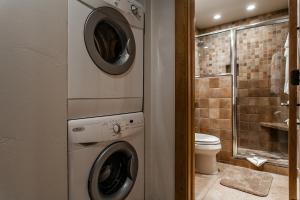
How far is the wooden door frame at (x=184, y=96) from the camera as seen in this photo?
135 centimetres

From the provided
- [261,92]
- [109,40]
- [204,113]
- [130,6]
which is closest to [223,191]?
[204,113]

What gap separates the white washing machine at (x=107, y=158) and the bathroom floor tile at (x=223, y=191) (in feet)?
2.52

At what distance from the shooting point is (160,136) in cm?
147

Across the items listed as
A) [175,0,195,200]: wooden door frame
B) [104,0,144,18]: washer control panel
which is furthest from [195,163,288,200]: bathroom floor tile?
[104,0,144,18]: washer control panel

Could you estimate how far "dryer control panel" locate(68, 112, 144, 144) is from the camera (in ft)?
3.16

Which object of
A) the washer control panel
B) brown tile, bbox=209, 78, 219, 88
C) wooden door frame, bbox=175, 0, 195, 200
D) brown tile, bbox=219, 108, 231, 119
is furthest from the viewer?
brown tile, bbox=209, 78, 219, 88

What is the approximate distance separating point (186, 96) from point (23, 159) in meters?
1.04

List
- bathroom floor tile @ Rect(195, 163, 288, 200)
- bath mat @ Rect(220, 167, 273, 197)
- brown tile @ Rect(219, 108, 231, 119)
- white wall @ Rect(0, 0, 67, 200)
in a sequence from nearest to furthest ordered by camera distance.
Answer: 1. white wall @ Rect(0, 0, 67, 200)
2. bathroom floor tile @ Rect(195, 163, 288, 200)
3. bath mat @ Rect(220, 167, 273, 197)
4. brown tile @ Rect(219, 108, 231, 119)

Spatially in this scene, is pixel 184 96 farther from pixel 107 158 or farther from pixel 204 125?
pixel 204 125

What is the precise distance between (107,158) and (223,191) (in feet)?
4.57

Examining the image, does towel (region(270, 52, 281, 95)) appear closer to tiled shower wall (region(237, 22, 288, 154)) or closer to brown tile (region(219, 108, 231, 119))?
tiled shower wall (region(237, 22, 288, 154))

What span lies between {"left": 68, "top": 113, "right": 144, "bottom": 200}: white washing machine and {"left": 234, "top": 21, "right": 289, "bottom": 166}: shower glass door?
1.96m

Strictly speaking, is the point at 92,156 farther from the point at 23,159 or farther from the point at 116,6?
the point at 116,6

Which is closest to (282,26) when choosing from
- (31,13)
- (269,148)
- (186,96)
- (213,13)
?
Answer: (213,13)
